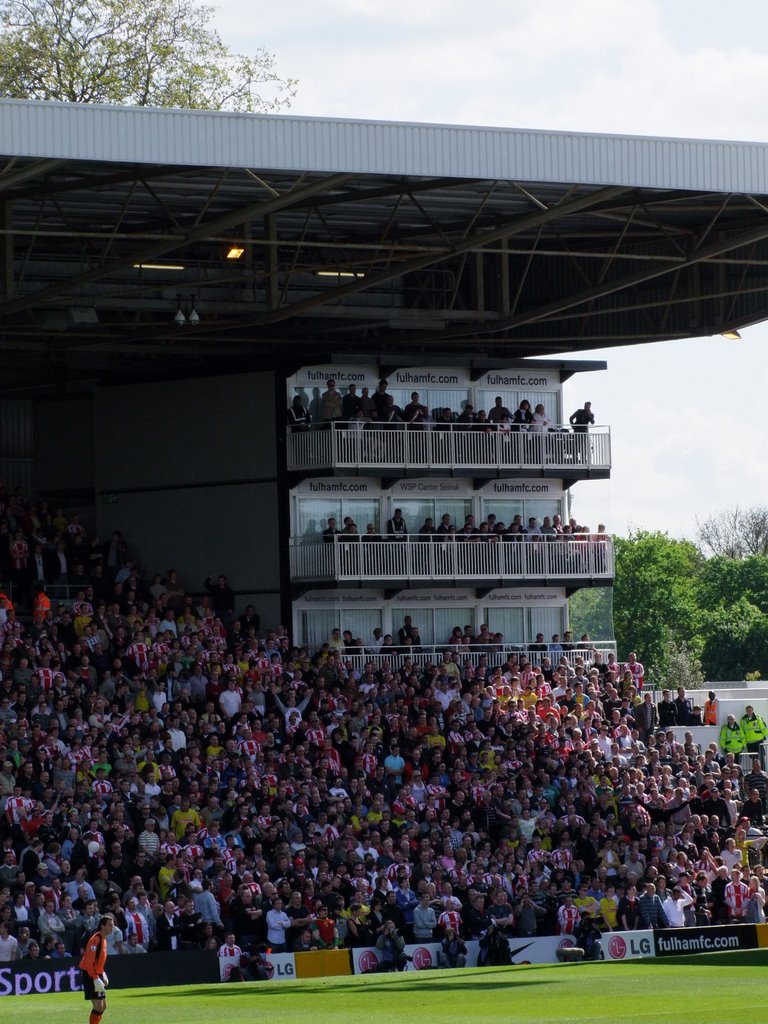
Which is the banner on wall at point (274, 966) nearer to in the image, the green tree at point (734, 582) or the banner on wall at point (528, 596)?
the banner on wall at point (528, 596)

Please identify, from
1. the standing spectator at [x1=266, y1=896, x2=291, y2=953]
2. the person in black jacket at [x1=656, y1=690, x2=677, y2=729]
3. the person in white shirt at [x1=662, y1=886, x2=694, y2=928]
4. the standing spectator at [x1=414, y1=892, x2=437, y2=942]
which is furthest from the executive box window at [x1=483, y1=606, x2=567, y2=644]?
the standing spectator at [x1=266, y1=896, x2=291, y2=953]

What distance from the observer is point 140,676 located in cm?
3597

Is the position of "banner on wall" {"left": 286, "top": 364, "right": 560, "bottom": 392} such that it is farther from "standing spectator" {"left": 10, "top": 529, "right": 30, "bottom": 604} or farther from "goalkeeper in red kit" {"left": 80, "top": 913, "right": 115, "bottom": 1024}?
"goalkeeper in red kit" {"left": 80, "top": 913, "right": 115, "bottom": 1024}

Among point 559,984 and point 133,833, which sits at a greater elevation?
point 133,833

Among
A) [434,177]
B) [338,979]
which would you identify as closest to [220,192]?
[434,177]

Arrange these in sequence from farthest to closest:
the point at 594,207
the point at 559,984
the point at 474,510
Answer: the point at 474,510
the point at 594,207
the point at 559,984

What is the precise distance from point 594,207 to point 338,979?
1495cm

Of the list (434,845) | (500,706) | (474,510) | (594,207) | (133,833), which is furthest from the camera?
(474,510)

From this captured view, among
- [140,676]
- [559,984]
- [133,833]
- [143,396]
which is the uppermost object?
[143,396]

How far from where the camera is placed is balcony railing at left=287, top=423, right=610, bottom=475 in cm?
4212

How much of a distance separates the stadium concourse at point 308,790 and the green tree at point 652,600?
69.8 metres

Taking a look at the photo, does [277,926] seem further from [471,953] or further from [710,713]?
[710,713]

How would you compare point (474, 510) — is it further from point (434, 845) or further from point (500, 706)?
point (434, 845)

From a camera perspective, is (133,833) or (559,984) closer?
(559,984)
